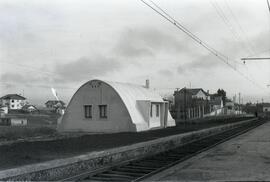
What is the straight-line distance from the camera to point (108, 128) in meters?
32.9

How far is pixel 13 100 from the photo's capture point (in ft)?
525

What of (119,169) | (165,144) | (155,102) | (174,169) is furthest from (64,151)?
(155,102)

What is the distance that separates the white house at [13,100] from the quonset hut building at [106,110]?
422ft

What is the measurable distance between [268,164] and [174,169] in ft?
12.0

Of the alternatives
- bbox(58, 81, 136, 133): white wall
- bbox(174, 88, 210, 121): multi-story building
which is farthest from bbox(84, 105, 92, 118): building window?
bbox(174, 88, 210, 121): multi-story building

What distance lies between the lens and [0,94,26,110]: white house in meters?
158

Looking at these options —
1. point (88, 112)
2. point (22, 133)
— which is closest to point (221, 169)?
point (22, 133)

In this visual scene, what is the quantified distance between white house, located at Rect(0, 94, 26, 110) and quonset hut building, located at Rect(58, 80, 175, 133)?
5060 inches

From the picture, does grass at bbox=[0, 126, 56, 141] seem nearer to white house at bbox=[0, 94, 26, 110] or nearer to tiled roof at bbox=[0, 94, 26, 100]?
white house at bbox=[0, 94, 26, 110]

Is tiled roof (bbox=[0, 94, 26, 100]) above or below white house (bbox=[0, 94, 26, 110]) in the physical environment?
above

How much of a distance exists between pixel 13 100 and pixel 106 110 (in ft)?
441

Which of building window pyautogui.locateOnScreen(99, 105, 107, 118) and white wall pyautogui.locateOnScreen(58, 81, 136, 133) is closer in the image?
white wall pyautogui.locateOnScreen(58, 81, 136, 133)

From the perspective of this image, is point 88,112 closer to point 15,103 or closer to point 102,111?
point 102,111

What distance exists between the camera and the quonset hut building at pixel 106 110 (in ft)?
106
